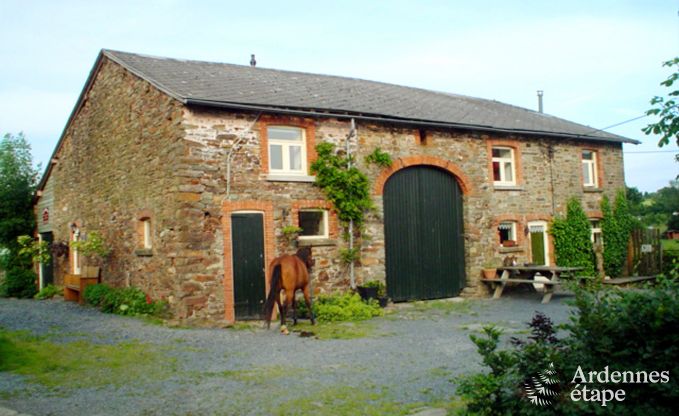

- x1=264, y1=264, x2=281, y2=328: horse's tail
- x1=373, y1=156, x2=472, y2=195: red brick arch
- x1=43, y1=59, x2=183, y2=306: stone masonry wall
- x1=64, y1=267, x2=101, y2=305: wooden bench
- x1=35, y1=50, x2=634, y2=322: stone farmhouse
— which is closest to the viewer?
x1=264, y1=264, x2=281, y2=328: horse's tail

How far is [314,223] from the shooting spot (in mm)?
13953

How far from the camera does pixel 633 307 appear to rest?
413 centimetres

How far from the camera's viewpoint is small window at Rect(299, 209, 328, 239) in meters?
13.8

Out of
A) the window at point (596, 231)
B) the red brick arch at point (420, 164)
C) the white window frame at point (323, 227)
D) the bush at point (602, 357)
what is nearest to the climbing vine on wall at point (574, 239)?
the window at point (596, 231)

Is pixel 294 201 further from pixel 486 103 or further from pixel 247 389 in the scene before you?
pixel 486 103

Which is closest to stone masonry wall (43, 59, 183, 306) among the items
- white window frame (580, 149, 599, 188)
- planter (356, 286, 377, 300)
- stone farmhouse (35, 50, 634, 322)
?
stone farmhouse (35, 50, 634, 322)

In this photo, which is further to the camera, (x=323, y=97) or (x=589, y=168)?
(x=589, y=168)

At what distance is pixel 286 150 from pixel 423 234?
15.9 ft

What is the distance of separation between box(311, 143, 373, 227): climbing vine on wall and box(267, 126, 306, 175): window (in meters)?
0.41

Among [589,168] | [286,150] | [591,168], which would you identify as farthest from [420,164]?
[591,168]

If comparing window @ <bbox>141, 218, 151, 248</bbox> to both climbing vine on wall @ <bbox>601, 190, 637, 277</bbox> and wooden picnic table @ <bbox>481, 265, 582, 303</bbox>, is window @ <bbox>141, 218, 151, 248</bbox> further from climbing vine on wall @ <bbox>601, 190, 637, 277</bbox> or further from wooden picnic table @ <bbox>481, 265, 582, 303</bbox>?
climbing vine on wall @ <bbox>601, 190, 637, 277</bbox>

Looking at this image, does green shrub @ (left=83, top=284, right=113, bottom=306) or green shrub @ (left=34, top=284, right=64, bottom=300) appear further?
green shrub @ (left=34, top=284, right=64, bottom=300)

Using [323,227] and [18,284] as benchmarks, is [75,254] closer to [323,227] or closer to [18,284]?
[18,284]

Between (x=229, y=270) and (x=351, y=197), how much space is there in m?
3.64
